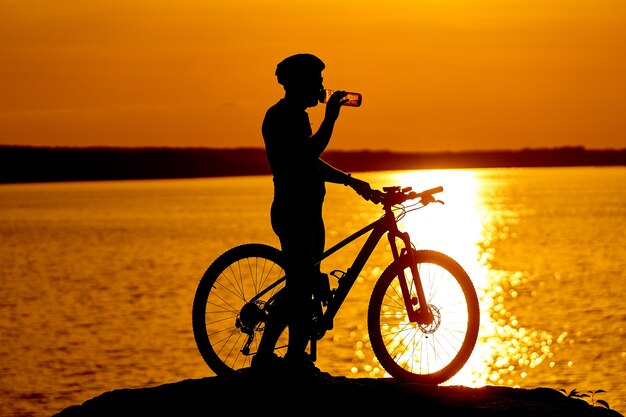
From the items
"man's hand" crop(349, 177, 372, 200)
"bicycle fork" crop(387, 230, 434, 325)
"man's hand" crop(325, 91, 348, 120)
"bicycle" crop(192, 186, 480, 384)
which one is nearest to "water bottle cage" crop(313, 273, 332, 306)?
"bicycle" crop(192, 186, 480, 384)

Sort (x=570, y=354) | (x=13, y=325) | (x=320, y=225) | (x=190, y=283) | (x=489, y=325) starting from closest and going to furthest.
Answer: (x=320, y=225)
(x=570, y=354)
(x=489, y=325)
(x=13, y=325)
(x=190, y=283)

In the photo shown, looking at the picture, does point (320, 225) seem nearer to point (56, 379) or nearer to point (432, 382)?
point (432, 382)

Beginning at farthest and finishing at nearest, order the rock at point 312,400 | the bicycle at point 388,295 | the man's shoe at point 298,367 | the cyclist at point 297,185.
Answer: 1. the bicycle at point 388,295
2. the man's shoe at point 298,367
3. the cyclist at point 297,185
4. the rock at point 312,400

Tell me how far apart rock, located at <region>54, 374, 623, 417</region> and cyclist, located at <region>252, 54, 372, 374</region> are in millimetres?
361

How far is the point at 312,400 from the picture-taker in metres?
8.20

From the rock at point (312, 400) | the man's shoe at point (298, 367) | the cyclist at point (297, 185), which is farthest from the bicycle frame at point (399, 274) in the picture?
the rock at point (312, 400)

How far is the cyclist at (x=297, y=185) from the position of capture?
27.4 ft

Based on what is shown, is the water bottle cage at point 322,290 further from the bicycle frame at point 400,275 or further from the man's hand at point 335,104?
the man's hand at point 335,104

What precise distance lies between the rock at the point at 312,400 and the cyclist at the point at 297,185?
14.2 inches

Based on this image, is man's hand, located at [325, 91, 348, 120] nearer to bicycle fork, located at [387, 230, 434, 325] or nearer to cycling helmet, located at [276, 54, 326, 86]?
cycling helmet, located at [276, 54, 326, 86]

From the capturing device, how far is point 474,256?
116062 millimetres

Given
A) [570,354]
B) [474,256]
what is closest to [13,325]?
[570,354]

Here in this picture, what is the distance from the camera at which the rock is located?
8141mm

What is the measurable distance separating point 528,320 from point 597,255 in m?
47.2
